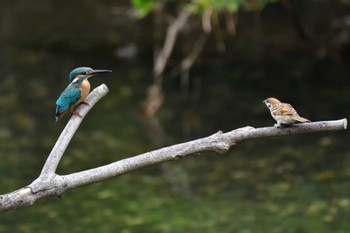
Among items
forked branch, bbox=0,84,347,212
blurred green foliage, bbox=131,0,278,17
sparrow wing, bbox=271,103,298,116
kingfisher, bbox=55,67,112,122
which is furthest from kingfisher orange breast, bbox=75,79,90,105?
blurred green foliage, bbox=131,0,278,17

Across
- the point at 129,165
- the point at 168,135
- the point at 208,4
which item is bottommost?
the point at 129,165

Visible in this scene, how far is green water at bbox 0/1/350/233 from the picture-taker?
5445mm

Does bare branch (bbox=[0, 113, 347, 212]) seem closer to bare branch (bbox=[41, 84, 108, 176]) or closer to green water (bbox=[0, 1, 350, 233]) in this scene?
bare branch (bbox=[41, 84, 108, 176])

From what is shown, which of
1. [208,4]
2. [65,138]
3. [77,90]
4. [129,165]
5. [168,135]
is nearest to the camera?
[129,165]

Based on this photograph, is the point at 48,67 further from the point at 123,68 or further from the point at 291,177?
the point at 291,177

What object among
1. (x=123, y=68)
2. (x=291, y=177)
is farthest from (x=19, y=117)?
(x=291, y=177)

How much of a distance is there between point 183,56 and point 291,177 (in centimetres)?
263

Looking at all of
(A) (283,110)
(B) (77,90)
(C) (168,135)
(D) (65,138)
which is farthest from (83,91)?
(C) (168,135)

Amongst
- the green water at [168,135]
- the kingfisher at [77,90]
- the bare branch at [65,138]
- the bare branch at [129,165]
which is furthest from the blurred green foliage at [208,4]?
the bare branch at [129,165]

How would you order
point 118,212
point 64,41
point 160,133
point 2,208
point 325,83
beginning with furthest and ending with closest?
1. point 64,41
2. point 325,83
3. point 160,133
4. point 118,212
5. point 2,208

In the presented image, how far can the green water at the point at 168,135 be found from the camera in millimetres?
5445

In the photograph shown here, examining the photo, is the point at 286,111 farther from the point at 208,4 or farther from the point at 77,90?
the point at 208,4

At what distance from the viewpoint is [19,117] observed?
7.12 meters

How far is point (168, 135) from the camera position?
263 inches
